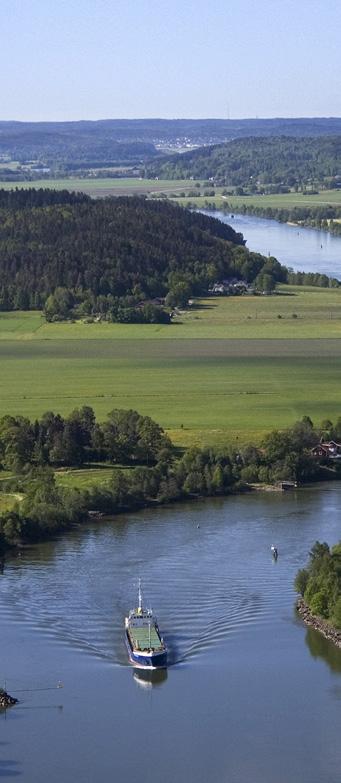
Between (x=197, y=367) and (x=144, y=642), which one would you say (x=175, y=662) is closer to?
(x=144, y=642)

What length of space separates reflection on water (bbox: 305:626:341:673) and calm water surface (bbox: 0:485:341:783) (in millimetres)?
30

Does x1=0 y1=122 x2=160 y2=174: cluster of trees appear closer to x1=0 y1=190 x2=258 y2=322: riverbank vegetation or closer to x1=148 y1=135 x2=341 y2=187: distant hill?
Result: x1=148 y1=135 x2=341 y2=187: distant hill

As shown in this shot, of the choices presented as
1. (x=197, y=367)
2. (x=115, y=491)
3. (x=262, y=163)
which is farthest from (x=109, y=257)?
(x=262, y=163)

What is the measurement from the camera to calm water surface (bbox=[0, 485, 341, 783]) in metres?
16.8

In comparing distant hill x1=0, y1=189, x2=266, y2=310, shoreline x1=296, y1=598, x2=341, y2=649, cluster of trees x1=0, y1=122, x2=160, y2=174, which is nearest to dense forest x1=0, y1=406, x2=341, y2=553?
shoreline x1=296, y1=598, x2=341, y2=649

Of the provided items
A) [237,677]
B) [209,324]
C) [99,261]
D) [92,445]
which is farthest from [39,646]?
[99,261]

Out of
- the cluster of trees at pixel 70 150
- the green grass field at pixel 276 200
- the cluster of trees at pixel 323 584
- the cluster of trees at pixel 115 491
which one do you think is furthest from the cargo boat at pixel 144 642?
the cluster of trees at pixel 70 150

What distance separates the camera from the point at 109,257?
56.9 metres

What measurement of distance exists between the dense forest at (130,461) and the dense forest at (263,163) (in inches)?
3256

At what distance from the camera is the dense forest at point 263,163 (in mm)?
118456

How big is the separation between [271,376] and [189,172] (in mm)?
92087

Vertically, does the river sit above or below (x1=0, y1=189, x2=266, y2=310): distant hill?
below

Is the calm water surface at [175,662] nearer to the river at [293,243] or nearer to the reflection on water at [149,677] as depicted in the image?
the reflection on water at [149,677]

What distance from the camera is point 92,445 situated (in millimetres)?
29609
